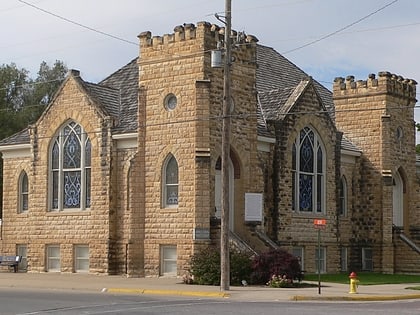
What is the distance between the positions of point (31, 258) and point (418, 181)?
62.2 ft

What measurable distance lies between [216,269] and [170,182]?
510cm

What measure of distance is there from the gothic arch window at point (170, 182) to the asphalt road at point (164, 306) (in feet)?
26.6

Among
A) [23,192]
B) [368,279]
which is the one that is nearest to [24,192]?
[23,192]

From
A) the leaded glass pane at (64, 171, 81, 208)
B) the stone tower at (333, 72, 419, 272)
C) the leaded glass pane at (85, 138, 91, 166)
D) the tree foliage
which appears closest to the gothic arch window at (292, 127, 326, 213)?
the stone tower at (333, 72, 419, 272)

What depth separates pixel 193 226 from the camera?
1331 inches

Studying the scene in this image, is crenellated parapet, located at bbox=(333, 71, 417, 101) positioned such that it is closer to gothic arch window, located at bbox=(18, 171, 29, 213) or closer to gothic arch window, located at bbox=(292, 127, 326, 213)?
gothic arch window, located at bbox=(292, 127, 326, 213)

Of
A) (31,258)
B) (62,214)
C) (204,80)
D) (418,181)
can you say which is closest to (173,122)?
(204,80)

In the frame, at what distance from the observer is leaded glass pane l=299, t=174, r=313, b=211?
39781 millimetres

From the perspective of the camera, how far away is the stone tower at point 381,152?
140ft

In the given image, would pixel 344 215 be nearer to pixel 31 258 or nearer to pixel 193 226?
pixel 193 226

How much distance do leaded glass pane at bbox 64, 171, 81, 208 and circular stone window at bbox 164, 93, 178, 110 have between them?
5609 millimetres

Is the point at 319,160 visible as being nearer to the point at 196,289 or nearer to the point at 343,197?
the point at 343,197

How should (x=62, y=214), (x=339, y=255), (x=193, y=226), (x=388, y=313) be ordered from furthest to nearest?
(x=339, y=255) < (x=62, y=214) < (x=193, y=226) < (x=388, y=313)

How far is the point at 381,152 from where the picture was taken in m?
42.8
